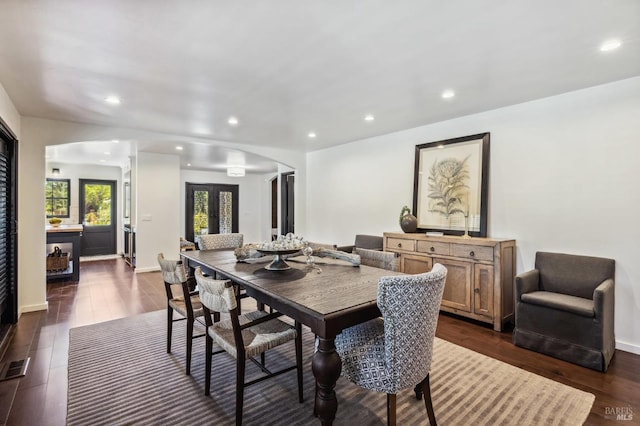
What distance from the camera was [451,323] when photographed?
→ 143 inches

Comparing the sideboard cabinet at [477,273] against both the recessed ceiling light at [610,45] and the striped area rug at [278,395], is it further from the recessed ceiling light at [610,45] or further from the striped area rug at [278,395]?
the recessed ceiling light at [610,45]

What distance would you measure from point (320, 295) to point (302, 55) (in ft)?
5.80

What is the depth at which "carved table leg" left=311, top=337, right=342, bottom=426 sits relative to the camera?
157 centimetres

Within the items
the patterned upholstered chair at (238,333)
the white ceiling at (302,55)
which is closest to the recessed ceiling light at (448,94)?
the white ceiling at (302,55)

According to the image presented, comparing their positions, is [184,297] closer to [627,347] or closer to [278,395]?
[278,395]

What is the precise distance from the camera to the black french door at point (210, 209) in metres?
9.49

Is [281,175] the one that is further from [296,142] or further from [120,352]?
[120,352]

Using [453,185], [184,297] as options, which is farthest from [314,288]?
[453,185]

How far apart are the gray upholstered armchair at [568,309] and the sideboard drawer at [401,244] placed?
1.29 m

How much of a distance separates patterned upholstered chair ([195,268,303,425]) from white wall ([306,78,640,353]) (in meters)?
2.85

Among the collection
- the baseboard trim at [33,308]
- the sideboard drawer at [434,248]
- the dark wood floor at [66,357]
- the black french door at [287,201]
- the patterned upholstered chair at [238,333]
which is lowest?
the dark wood floor at [66,357]

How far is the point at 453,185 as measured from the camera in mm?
4082

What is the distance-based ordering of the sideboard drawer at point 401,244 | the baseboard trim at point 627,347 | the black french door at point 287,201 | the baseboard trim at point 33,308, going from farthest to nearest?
the black french door at point 287,201, the sideboard drawer at point 401,244, the baseboard trim at point 33,308, the baseboard trim at point 627,347

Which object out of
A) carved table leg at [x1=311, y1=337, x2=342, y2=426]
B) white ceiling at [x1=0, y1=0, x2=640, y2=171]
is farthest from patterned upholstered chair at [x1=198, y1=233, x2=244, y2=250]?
carved table leg at [x1=311, y1=337, x2=342, y2=426]
